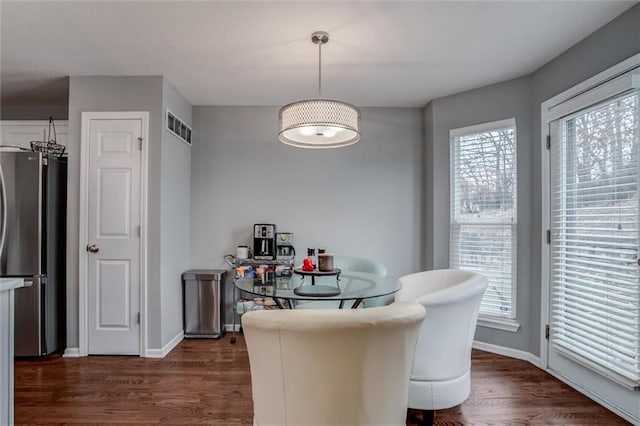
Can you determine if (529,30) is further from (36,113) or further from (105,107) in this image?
(36,113)

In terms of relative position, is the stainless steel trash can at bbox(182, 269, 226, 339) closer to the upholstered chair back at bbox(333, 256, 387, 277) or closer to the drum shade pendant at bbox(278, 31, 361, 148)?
the upholstered chair back at bbox(333, 256, 387, 277)

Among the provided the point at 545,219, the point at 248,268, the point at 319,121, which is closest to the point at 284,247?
the point at 248,268

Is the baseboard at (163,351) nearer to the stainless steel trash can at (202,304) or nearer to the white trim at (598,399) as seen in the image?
the stainless steel trash can at (202,304)

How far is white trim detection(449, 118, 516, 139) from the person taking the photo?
9.93 feet

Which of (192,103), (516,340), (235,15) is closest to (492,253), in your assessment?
(516,340)

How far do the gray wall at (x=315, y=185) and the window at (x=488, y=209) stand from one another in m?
0.53

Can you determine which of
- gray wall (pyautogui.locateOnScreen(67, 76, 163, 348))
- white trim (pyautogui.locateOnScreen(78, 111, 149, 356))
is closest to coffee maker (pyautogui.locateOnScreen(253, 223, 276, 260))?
gray wall (pyautogui.locateOnScreen(67, 76, 163, 348))

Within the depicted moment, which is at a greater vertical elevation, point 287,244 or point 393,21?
point 393,21

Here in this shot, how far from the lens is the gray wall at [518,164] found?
9.61 ft

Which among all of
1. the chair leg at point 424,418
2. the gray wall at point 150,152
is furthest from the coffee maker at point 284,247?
the chair leg at point 424,418

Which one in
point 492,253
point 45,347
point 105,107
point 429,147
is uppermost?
point 105,107

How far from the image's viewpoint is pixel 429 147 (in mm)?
3623

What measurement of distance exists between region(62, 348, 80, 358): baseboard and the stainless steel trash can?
91cm

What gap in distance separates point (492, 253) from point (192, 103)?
11.4 ft
